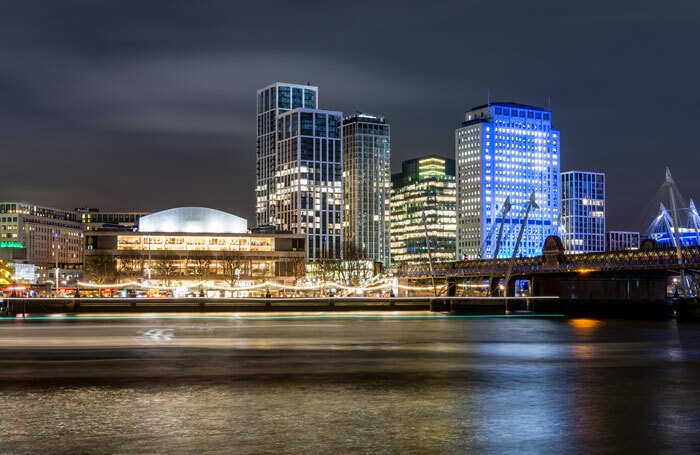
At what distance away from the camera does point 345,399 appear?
Answer: 28.0 m

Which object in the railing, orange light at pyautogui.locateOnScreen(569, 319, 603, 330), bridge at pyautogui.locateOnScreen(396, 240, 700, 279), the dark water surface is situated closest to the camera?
the dark water surface

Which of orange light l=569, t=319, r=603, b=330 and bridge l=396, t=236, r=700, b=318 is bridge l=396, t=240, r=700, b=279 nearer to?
bridge l=396, t=236, r=700, b=318

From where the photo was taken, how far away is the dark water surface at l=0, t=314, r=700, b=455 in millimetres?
20641

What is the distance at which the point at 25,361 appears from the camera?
1614 inches

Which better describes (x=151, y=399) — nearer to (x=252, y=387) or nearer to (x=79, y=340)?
(x=252, y=387)

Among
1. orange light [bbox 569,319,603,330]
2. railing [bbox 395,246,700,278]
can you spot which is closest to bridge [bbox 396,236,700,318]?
railing [bbox 395,246,700,278]

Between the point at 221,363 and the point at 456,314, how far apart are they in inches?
3413

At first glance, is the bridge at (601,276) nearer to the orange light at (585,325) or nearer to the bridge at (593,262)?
the bridge at (593,262)

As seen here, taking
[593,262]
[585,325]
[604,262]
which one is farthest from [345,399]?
[593,262]

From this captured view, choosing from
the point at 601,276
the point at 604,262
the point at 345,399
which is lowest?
the point at 345,399

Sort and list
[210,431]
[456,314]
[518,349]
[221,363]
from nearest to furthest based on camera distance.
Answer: [210,431], [221,363], [518,349], [456,314]

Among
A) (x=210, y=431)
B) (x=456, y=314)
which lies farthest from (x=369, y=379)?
(x=456, y=314)

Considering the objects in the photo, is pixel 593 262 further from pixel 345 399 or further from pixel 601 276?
pixel 345 399

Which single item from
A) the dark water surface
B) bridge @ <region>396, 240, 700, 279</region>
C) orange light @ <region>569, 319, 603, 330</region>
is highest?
bridge @ <region>396, 240, 700, 279</region>
